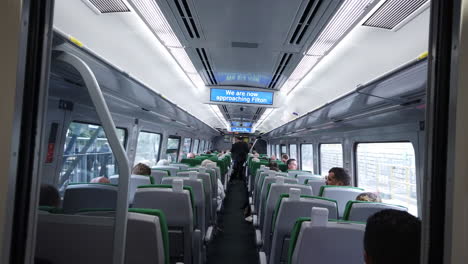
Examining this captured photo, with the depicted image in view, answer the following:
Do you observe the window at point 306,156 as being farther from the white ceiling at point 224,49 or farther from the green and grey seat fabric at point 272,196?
the green and grey seat fabric at point 272,196

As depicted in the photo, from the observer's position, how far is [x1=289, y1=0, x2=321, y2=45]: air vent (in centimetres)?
294

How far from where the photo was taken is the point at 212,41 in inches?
169

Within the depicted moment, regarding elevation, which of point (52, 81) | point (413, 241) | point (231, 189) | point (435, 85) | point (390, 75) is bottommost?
point (231, 189)

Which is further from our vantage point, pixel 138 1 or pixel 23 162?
pixel 138 1

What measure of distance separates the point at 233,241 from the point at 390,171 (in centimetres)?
345

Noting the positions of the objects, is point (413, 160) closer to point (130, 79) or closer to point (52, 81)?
point (130, 79)

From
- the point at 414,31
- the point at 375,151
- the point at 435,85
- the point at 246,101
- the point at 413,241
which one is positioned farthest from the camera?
the point at 246,101

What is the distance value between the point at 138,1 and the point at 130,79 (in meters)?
1.20

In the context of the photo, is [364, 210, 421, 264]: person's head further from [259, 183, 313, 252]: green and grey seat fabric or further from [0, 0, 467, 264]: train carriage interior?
[259, 183, 313, 252]: green and grey seat fabric

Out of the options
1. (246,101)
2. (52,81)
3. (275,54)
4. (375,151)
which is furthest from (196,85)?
(52,81)

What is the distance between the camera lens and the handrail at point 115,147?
5.22 ft

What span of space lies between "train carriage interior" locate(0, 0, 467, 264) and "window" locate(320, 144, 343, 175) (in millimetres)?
902

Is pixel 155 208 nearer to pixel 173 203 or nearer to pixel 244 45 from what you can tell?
pixel 173 203

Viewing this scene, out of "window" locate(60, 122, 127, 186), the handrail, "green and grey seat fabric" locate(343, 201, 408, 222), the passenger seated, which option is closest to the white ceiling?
"window" locate(60, 122, 127, 186)
